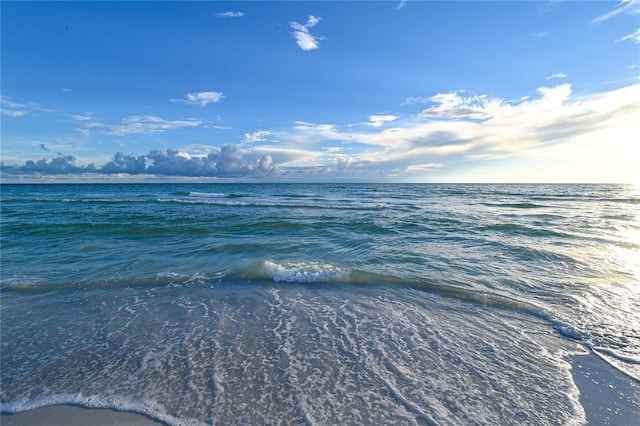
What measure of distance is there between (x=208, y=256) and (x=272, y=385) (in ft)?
25.4

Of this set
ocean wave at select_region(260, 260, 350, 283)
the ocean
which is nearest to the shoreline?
the ocean

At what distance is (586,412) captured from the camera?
3.61 meters

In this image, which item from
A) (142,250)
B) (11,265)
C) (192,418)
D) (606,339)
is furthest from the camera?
(142,250)

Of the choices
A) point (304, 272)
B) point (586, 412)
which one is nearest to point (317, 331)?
point (304, 272)

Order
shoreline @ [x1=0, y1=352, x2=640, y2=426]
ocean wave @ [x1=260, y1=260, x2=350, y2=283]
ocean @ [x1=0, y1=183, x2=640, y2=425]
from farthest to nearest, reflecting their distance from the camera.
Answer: ocean wave @ [x1=260, y1=260, x2=350, y2=283] < ocean @ [x1=0, y1=183, x2=640, y2=425] < shoreline @ [x1=0, y1=352, x2=640, y2=426]

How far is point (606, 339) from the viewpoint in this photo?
526 centimetres

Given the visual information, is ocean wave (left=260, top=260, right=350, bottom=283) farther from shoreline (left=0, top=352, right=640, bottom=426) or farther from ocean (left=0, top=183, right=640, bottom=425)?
shoreline (left=0, top=352, right=640, bottom=426)

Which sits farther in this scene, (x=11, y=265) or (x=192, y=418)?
(x=11, y=265)

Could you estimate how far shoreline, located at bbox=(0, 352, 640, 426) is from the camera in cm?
347

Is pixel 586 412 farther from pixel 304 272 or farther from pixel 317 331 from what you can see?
pixel 304 272

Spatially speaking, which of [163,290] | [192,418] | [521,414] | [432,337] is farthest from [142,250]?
[521,414]

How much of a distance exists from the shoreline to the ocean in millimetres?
121

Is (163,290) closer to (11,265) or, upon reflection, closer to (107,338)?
(107,338)

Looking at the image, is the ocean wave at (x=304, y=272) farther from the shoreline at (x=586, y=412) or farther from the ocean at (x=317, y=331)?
the shoreline at (x=586, y=412)
